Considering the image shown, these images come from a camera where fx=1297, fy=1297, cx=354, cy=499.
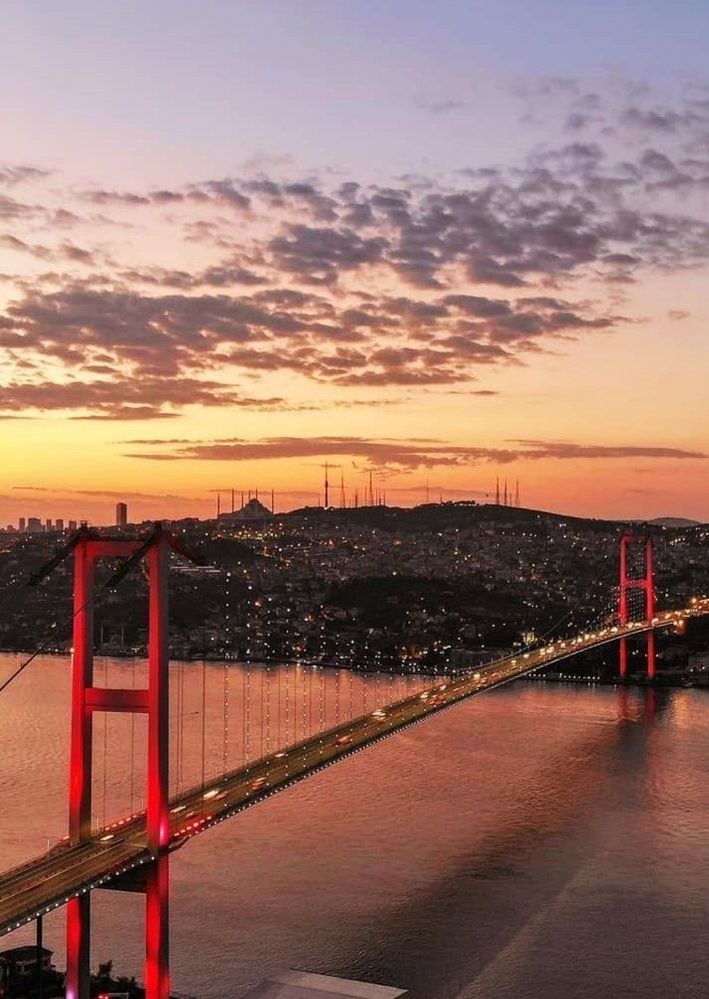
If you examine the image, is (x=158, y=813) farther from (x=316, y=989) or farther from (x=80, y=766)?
(x=316, y=989)

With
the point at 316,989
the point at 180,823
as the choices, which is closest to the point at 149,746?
the point at 180,823

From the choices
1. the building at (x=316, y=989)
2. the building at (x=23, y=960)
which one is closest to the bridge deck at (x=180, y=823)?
the building at (x=23, y=960)

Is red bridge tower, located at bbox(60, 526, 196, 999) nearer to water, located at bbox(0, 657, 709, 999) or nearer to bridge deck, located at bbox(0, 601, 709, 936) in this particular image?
bridge deck, located at bbox(0, 601, 709, 936)

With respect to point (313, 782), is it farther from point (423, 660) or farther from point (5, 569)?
point (5, 569)

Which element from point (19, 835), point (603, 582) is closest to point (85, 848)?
point (19, 835)

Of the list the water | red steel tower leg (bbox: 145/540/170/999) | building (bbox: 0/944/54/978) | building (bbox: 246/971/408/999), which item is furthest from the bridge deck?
building (bbox: 246/971/408/999)
